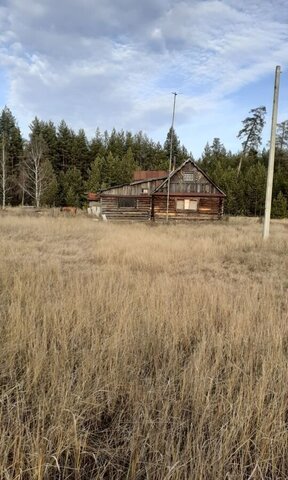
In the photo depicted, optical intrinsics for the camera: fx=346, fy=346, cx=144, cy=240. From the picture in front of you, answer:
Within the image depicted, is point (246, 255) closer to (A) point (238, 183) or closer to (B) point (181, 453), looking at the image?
(B) point (181, 453)

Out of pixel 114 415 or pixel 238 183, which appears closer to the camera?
pixel 114 415

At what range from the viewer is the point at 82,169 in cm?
6072

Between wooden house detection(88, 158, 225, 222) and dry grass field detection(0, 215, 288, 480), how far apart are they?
27.5 m

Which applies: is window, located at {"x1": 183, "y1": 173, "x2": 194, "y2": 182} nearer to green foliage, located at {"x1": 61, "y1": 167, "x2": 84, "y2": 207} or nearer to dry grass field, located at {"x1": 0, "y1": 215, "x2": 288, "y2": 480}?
green foliage, located at {"x1": 61, "y1": 167, "x2": 84, "y2": 207}

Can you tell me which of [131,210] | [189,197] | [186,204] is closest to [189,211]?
[186,204]

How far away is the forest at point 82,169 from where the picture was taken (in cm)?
4738

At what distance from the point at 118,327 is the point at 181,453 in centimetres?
166

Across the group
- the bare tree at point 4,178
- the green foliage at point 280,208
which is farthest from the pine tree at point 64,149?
the green foliage at point 280,208

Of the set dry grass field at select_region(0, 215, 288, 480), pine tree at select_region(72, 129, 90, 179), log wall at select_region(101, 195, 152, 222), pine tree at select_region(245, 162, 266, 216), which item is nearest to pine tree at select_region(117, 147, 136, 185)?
pine tree at select_region(72, 129, 90, 179)

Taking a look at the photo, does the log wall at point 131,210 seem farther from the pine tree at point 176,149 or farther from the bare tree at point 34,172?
the pine tree at point 176,149

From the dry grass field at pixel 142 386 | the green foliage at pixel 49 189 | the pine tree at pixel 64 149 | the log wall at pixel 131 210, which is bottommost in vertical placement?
the dry grass field at pixel 142 386

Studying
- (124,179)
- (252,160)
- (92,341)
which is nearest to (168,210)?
(124,179)

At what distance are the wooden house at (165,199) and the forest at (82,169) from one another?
15150 mm

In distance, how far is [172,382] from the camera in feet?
8.29
